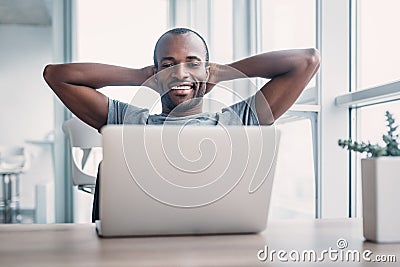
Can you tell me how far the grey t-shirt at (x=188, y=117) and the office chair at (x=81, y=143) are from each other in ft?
4.13

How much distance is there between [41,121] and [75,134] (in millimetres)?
4767

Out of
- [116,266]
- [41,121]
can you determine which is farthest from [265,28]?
[41,121]

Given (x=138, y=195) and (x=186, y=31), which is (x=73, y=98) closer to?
(x=186, y=31)

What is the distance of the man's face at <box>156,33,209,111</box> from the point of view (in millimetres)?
1716

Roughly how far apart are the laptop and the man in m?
0.78

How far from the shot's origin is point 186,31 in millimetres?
1834

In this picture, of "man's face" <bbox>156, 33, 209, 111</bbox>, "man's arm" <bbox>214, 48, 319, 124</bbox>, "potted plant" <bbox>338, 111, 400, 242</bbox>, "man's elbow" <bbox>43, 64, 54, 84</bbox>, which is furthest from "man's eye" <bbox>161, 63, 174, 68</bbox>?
"potted plant" <bbox>338, 111, 400, 242</bbox>

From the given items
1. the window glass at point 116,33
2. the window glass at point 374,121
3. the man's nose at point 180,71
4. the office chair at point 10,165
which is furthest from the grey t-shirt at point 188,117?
the office chair at point 10,165

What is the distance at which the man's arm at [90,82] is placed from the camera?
5.92 feet

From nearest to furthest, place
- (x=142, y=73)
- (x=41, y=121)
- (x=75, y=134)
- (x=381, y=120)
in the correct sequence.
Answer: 1. (x=142, y=73)
2. (x=381, y=120)
3. (x=75, y=134)
4. (x=41, y=121)

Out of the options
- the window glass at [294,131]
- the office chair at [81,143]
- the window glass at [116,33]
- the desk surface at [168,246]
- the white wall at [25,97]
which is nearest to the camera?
the desk surface at [168,246]

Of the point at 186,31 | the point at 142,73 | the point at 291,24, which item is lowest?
the point at 142,73

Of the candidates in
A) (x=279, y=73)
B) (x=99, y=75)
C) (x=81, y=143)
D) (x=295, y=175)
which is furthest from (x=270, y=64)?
(x=81, y=143)

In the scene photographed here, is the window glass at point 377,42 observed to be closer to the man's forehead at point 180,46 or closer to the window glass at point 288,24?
the window glass at point 288,24
